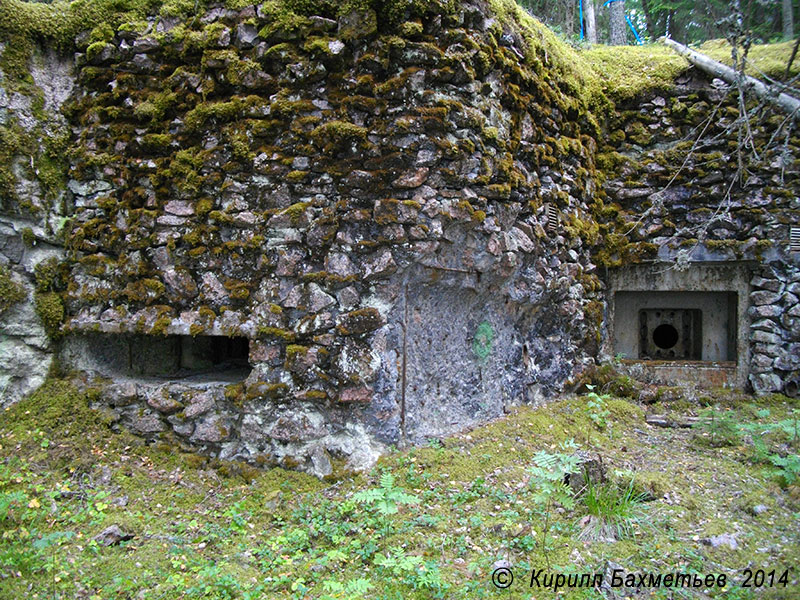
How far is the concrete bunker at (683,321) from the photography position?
6164 mm

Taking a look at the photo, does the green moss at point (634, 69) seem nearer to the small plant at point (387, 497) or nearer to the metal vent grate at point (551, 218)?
→ the metal vent grate at point (551, 218)

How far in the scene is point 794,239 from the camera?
595 centimetres

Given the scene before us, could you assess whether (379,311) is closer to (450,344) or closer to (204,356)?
(450,344)

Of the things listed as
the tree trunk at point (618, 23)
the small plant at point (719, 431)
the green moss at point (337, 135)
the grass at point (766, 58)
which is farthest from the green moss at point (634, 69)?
the tree trunk at point (618, 23)

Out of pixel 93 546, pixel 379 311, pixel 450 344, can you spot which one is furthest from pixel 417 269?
pixel 93 546

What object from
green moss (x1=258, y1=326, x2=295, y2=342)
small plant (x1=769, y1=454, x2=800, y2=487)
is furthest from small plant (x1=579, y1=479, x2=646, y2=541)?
green moss (x1=258, y1=326, x2=295, y2=342)

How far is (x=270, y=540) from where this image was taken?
327 centimetres

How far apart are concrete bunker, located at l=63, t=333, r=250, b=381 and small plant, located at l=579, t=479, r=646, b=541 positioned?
2.73 metres

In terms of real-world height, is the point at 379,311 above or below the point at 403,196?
below

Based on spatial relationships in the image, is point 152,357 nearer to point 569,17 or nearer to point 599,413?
point 599,413

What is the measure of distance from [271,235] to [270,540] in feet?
6.60

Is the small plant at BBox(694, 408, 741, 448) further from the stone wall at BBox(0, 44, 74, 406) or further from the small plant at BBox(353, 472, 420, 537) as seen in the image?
the stone wall at BBox(0, 44, 74, 406)

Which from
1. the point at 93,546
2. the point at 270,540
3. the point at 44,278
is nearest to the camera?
the point at 93,546

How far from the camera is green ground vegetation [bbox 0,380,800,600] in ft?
9.32
